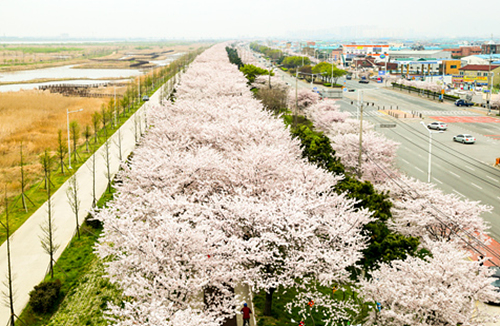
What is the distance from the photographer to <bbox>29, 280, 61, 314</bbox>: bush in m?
21.9

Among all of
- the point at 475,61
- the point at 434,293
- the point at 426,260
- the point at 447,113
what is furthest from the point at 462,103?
the point at 475,61

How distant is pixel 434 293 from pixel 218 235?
890 centimetres

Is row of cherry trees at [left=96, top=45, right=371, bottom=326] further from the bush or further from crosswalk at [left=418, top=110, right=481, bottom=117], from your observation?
crosswalk at [left=418, top=110, right=481, bottom=117]

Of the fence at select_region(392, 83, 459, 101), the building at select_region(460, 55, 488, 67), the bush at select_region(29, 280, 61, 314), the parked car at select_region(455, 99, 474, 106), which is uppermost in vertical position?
the building at select_region(460, 55, 488, 67)

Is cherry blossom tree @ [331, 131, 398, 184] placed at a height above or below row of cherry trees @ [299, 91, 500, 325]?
above

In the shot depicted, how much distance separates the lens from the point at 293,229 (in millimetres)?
20297

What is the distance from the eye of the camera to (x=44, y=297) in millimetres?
22078

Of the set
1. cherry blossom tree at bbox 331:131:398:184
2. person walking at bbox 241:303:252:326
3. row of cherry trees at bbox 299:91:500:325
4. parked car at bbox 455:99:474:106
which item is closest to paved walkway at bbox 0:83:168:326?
person walking at bbox 241:303:252:326

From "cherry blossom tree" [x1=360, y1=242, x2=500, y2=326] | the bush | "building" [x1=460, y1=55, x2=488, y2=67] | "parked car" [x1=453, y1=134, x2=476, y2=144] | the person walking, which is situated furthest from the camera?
"building" [x1=460, y1=55, x2=488, y2=67]

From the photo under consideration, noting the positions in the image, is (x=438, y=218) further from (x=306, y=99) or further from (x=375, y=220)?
(x=306, y=99)

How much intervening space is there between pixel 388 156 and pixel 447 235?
16.5m

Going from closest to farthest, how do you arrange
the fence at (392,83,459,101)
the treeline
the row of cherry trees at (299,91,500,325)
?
the row of cherry trees at (299,91,500,325)
the treeline
the fence at (392,83,459,101)

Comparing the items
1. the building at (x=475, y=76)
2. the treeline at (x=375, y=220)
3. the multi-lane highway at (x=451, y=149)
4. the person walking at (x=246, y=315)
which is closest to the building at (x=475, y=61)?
the building at (x=475, y=76)

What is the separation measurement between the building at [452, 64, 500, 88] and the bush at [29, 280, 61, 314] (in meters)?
135
